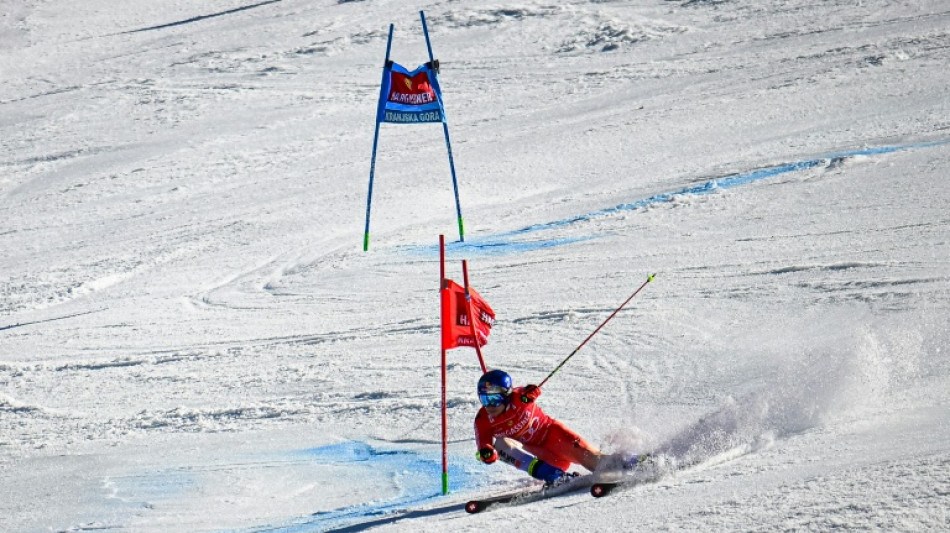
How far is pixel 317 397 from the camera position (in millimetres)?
9273

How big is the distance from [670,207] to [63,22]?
19.3 metres

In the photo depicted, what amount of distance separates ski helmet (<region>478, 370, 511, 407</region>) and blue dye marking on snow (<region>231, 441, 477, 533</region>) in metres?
0.71

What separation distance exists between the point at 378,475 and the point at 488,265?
466 centimetres

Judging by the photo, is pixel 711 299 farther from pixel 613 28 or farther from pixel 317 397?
pixel 613 28

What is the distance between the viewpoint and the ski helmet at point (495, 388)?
6.94 m

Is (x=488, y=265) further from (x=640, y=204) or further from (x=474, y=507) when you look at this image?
(x=474, y=507)

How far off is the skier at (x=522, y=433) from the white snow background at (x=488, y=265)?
0.29 m

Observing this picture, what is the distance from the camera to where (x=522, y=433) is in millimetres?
7066

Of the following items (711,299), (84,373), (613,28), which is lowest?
(84,373)

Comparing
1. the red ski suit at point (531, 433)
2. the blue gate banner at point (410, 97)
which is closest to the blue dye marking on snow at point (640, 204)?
the blue gate banner at point (410, 97)

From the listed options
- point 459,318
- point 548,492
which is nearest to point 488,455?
point 548,492

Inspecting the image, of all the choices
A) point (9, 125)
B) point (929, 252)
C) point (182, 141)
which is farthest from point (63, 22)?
point (929, 252)

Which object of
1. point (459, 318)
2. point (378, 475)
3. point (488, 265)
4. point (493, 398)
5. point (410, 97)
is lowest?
point (378, 475)

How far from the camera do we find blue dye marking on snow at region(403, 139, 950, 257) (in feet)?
41.8
